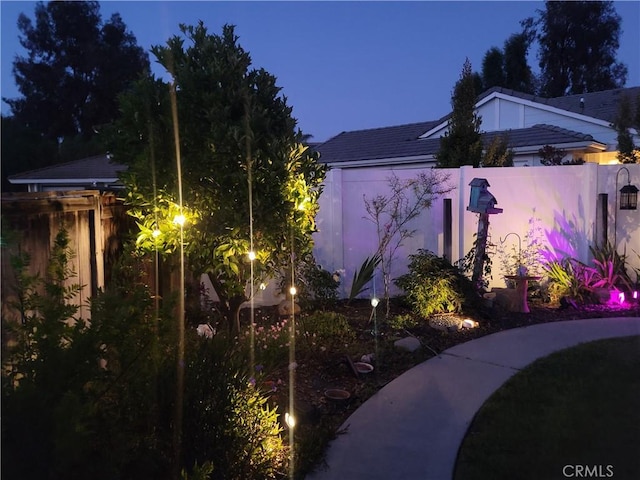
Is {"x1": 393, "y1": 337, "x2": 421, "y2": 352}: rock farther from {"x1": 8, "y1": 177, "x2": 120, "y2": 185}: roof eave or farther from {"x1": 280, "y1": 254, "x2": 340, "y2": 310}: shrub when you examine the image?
{"x1": 8, "y1": 177, "x2": 120, "y2": 185}: roof eave

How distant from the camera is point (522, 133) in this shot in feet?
53.8

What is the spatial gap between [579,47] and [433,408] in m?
36.2

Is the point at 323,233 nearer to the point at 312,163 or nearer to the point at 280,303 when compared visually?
the point at 280,303

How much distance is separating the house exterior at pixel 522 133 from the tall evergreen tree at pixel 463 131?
9.28 ft

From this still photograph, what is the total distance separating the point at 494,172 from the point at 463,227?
102cm

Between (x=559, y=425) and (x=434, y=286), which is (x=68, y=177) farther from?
(x=559, y=425)

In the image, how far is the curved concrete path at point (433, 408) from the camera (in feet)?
13.8

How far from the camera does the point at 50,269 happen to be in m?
3.61

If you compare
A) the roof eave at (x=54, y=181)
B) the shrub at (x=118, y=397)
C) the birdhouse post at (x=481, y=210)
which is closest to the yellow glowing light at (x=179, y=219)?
the shrub at (x=118, y=397)

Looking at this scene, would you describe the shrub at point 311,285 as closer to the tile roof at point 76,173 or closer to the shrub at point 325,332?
the shrub at point 325,332

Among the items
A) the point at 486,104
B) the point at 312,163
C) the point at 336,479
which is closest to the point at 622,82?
the point at 486,104

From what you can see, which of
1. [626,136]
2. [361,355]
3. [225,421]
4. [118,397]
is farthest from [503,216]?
[118,397]

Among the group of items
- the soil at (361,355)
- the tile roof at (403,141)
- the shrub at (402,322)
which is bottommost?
the soil at (361,355)

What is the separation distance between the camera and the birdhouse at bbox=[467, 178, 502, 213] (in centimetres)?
854
